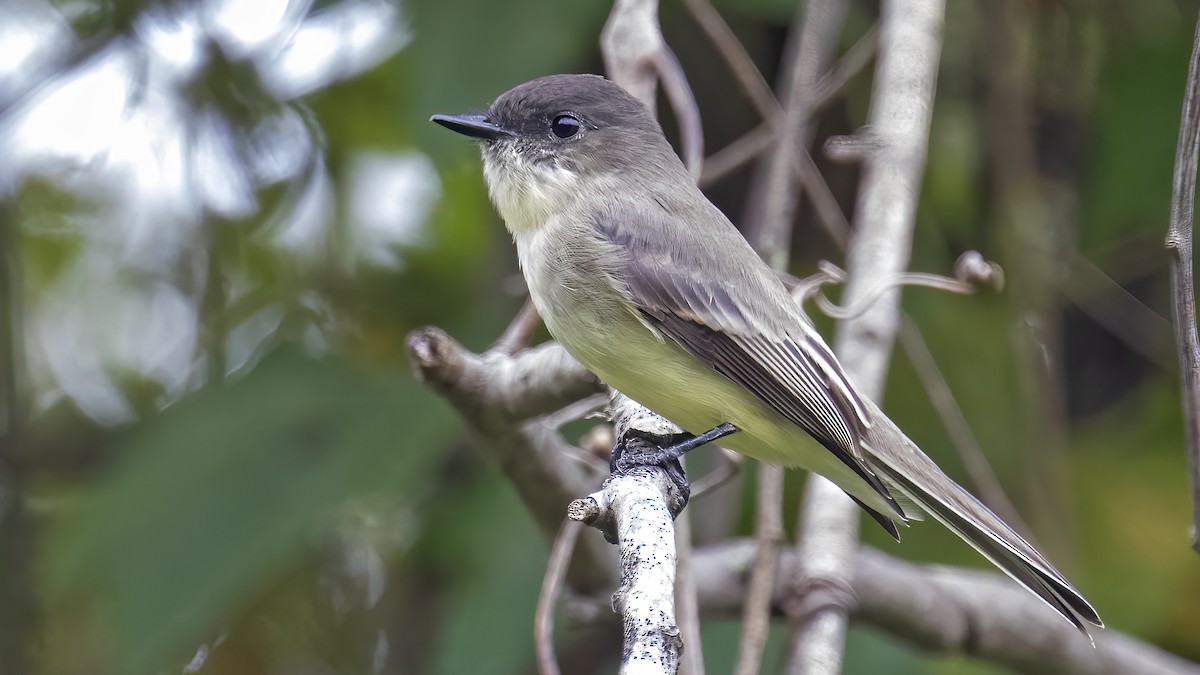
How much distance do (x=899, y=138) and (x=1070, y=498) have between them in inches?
48.2

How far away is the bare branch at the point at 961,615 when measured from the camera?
9.07 ft

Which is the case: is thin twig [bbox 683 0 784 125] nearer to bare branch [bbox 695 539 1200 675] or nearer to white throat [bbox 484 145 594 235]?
white throat [bbox 484 145 594 235]

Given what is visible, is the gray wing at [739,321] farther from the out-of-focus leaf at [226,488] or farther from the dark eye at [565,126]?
the out-of-focus leaf at [226,488]

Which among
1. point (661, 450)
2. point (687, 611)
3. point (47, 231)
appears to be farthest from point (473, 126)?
point (47, 231)

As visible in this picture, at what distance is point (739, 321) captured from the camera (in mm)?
2422

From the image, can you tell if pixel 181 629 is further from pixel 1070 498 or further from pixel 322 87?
pixel 1070 498

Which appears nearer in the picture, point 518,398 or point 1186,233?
point 1186,233

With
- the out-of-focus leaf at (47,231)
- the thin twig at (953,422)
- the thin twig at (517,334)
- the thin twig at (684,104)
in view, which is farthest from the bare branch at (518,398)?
the out-of-focus leaf at (47,231)

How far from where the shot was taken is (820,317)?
3.46 m

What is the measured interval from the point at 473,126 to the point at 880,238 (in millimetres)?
914

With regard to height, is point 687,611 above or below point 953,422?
below

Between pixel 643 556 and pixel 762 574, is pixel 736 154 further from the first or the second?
pixel 643 556

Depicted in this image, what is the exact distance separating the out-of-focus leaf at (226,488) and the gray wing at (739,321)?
76cm

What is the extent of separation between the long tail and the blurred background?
0.71m
